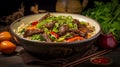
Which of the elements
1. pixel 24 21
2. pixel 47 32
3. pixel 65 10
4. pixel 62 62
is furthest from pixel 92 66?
pixel 65 10

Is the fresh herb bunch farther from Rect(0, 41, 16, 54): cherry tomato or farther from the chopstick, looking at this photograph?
Rect(0, 41, 16, 54): cherry tomato

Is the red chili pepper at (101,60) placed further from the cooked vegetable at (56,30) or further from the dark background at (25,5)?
the dark background at (25,5)

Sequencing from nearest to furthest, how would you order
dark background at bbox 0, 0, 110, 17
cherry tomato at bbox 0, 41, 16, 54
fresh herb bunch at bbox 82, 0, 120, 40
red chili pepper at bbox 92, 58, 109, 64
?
red chili pepper at bbox 92, 58, 109, 64 → cherry tomato at bbox 0, 41, 16, 54 → fresh herb bunch at bbox 82, 0, 120, 40 → dark background at bbox 0, 0, 110, 17

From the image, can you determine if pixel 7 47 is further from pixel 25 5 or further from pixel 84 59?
pixel 25 5

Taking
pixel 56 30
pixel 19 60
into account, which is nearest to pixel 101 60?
pixel 56 30

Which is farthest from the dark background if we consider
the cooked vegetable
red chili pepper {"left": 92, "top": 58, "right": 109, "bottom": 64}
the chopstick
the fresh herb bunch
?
red chili pepper {"left": 92, "top": 58, "right": 109, "bottom": 64}

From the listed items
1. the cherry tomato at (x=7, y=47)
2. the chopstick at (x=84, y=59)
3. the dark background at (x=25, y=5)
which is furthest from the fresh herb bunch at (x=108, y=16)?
the cherry tomato at (x=7, y=47)

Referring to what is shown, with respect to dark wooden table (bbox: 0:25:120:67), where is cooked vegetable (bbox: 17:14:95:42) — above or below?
above
